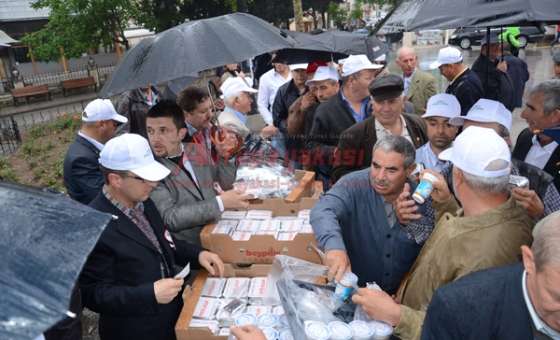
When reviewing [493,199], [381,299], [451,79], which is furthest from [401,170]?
[451,79]

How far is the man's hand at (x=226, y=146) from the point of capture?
12.1ft

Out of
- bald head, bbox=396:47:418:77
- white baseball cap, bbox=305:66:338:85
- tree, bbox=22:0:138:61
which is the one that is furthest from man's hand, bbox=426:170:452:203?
tree, bbox=22:0:138:61

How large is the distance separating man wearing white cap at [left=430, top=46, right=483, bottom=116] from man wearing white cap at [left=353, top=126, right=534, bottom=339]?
3.40 meters

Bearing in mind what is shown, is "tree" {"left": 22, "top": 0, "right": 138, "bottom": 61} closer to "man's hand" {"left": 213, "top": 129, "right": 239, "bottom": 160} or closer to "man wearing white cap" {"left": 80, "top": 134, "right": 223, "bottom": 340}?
"man's hand" {"left": 213, "top": 129, "right": 239, "bottom": 160}

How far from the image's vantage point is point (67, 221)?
1.54m

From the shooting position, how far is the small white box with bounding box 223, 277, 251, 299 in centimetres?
241

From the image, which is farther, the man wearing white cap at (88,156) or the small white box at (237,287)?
the man wearing white cap at (88,156)

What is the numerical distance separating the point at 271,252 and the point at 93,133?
2.23 metres

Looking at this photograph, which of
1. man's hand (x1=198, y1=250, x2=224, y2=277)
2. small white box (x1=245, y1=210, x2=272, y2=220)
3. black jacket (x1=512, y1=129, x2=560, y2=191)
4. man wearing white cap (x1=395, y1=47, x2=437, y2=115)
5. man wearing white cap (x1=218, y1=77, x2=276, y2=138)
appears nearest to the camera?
man's hand (x1=198, y1=250, x2=224, y2=277)

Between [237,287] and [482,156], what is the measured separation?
1.45 meters

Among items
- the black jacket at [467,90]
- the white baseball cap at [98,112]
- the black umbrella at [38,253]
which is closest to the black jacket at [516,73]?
the black jacket at [467,90]

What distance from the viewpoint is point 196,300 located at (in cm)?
234

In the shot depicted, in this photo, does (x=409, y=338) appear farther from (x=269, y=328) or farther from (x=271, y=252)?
(x=271, y=252)

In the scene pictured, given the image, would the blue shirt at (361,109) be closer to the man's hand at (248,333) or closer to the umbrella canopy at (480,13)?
the umbrella canopy at (480,13)
